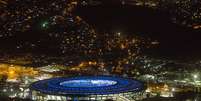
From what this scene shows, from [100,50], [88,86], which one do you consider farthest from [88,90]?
[100,50]

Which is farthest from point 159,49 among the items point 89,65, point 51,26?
point 51,26

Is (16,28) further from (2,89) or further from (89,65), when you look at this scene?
(2,89)

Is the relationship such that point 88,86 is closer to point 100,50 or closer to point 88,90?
point 88,90

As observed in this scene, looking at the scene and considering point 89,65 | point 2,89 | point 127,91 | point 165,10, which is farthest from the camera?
point 165,10

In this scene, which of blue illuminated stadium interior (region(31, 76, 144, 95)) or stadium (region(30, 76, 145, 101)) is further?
blue illuminated stadium interior (region(31, 76, 144, 95))

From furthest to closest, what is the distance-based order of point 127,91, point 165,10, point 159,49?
point 165,10 < point 159,49 < point 127,91

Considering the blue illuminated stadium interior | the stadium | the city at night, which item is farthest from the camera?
the city at night

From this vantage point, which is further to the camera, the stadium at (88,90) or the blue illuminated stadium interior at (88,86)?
the blue illuminated stadium interior at (88,86)
